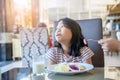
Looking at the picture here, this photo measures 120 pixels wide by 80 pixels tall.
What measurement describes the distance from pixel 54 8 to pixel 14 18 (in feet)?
3.43

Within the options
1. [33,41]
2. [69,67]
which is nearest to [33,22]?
[33,41]

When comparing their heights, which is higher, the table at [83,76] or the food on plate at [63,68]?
the food on plate at [63,68]

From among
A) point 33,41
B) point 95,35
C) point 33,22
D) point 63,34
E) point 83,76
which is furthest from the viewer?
point 33,22

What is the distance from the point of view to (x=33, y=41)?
3.13 meters

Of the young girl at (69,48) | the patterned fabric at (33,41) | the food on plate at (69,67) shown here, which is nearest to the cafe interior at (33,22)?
the patterned fabric at (33,41)

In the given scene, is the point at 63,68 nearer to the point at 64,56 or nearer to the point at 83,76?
the point at 83,76

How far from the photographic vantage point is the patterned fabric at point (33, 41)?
3080mm

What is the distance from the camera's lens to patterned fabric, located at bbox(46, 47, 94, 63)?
4.66 feet

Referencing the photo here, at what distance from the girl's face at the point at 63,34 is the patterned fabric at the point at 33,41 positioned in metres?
1.66

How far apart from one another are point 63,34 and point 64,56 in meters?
0.16

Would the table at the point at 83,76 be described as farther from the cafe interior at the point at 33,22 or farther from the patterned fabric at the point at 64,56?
the cafe interior at the point at 33,22

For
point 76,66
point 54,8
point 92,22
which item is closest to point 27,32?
point 92,22

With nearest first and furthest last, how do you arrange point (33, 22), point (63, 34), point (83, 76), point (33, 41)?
1. point (83, 76)
2. point (63, 34)
3. point (33, 41)
4. point (33, 22)

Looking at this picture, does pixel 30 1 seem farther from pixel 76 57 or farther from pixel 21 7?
pixel 76 57
